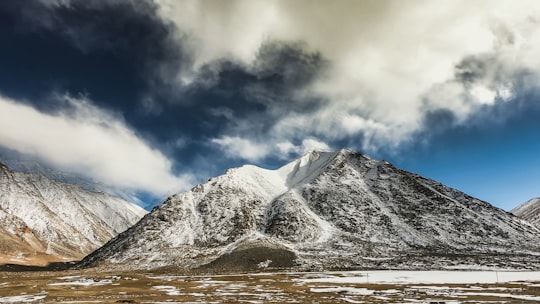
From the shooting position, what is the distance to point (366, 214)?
197500 millimetres

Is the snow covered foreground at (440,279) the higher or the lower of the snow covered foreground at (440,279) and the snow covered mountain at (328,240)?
the lower

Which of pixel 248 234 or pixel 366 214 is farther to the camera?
pixel 366 214

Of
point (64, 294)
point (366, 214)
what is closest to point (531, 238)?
point (366, 214)

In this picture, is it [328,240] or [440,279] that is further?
[328,240]

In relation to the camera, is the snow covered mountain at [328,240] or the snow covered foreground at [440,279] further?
the snow covered mountain at [328,240]

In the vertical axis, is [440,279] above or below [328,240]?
below

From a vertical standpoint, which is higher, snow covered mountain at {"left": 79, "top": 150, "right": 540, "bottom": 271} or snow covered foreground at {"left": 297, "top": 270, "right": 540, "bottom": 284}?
snow covered mountain at {"left": 79, "top": 150, "right": 540, "bottom": 271}

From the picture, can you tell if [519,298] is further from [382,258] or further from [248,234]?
[248,234]

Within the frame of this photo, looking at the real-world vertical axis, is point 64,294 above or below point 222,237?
below

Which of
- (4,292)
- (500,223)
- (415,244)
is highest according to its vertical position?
(500,223)

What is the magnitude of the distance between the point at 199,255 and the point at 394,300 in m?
119

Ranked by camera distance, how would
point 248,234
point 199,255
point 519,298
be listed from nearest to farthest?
point 519,298 → point 199,255 → point 248,234

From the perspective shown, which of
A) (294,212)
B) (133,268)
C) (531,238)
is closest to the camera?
(133,268)

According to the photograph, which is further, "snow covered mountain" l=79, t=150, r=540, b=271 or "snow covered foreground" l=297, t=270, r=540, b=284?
"snow covered mountain" l=79, t=150, r=540, b=271
